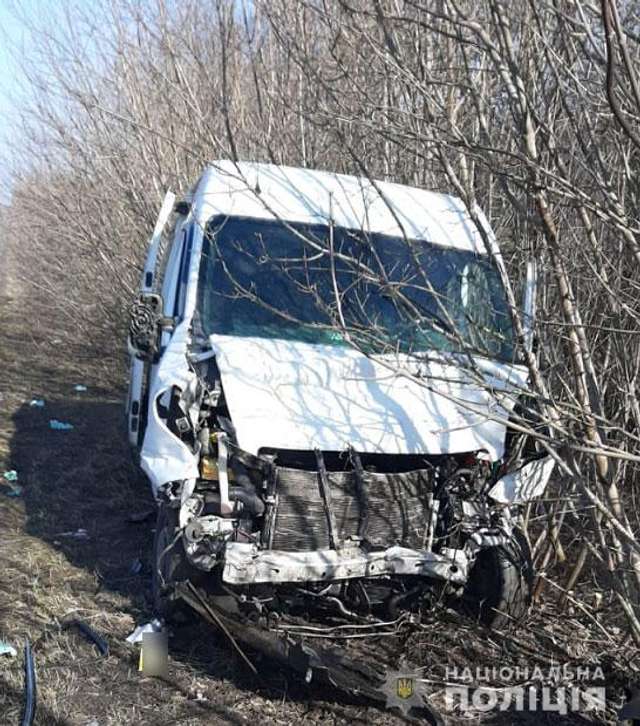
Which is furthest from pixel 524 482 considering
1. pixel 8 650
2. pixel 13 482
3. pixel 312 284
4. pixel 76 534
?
pixel 13 482

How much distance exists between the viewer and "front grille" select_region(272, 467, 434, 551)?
4301 millimetres

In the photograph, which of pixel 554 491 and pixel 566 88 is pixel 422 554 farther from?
pixel 566 88

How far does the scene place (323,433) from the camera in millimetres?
4445

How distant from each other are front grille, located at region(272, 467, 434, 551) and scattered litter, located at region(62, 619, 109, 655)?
104 cm

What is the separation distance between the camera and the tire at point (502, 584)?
475 centimetres

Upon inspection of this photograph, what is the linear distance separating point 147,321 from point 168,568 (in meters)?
1.54

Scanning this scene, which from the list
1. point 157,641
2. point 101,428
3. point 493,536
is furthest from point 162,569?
point 101,428

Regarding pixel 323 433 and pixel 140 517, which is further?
pixel 140 517

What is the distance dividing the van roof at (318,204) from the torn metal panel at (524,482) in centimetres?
139

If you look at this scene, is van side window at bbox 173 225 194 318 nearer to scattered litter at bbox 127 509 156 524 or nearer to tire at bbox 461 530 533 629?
scattered litter at bbox 127 509 156 524

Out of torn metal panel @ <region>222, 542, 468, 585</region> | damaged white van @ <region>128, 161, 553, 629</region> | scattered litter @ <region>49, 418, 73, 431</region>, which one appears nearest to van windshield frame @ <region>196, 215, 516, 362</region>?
damaged white van @ <region>128, 161, 553, 629</region>

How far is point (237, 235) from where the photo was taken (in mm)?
5262

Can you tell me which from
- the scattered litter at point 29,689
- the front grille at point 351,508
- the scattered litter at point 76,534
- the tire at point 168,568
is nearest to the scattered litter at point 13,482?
the scattered litter at point 76,534

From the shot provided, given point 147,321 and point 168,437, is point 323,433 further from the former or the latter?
point 147,321
